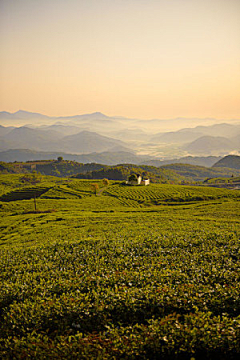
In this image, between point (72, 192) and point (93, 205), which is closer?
point (93, 205)

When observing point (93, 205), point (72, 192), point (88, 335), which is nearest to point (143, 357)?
point (88, 335)

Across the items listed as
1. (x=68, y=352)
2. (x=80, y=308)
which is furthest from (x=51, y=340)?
(x=80, y=308)

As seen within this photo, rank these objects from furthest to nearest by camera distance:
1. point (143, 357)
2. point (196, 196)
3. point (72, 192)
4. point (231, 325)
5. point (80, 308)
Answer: point (72, 192), point (196, 196), point (80, 308), point (231, 325), point (143, 357)

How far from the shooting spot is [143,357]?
1039 centimetres

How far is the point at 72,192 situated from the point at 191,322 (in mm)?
121452

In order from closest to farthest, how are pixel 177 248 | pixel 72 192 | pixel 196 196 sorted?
pixel 177 248
pixel 196 196
pixel 72 192

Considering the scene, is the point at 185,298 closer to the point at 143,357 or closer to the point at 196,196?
the point at 143,357

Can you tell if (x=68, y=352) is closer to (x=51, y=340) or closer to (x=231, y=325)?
(x=51, y=340)

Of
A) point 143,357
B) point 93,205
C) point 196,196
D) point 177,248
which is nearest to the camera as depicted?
point 143,357

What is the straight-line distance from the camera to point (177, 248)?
24.1 meters

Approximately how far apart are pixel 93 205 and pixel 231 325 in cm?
8133

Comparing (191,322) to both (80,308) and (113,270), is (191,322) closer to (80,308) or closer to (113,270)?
(80,308)

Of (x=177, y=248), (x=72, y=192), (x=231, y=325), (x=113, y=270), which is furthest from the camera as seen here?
(x=72, y=192)

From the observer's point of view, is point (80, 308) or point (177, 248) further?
point (177, 248)
